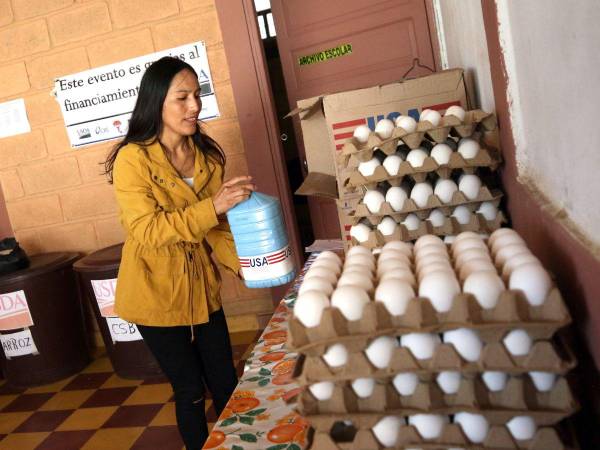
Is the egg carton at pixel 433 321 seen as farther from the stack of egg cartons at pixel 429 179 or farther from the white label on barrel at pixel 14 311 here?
the white label on barrel at pixel 14 311

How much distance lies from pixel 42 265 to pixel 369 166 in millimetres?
2582

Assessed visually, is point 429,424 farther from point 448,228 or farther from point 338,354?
point 448,228

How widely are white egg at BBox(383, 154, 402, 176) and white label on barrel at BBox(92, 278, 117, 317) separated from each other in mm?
2116

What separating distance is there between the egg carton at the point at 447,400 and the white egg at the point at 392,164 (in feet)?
2.46

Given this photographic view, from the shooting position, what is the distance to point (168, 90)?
1.90 metres

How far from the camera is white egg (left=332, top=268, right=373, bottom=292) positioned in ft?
3.13

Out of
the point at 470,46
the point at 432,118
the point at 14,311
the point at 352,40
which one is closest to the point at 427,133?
the point at 432,118

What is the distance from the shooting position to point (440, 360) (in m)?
0.84

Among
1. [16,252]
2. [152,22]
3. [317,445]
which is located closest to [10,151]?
[16,252]

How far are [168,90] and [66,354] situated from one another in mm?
2314

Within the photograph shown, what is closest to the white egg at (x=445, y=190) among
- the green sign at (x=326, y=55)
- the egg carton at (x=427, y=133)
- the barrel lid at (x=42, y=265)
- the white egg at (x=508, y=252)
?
the egg carton at (x=427, y=133)

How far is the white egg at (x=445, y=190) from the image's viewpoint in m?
1.48

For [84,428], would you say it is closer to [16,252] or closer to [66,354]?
[66,354]

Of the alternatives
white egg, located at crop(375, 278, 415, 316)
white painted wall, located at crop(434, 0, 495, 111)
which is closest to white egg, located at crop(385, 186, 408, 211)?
white painted wall, located at crop(434, 0, 495, 111)
